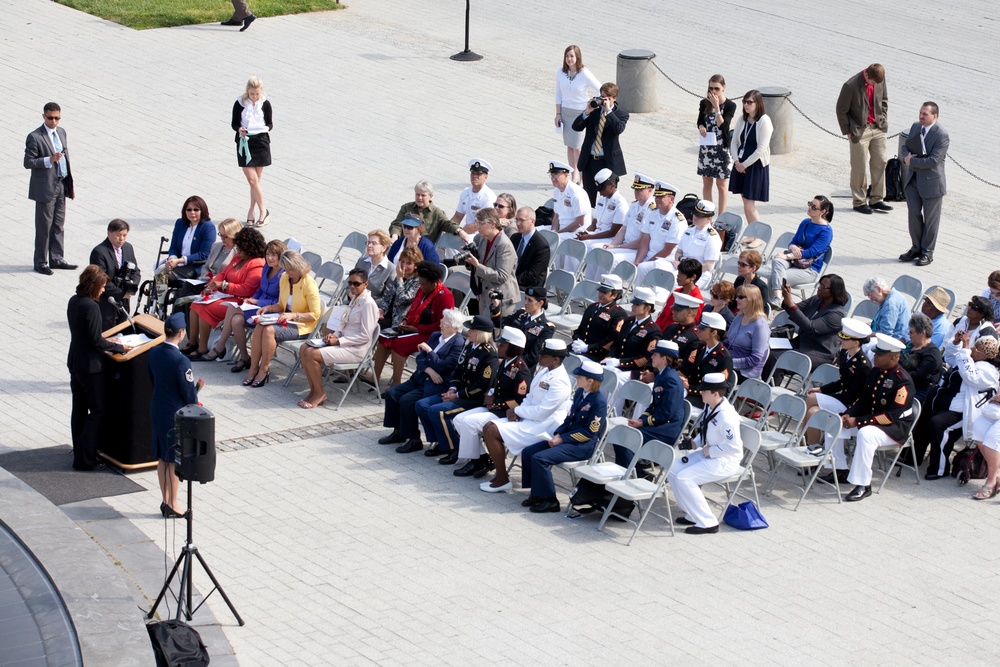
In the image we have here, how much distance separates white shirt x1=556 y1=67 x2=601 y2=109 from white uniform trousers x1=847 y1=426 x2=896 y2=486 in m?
8.38

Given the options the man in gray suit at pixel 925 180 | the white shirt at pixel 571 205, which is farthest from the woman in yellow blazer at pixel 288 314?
the man in gray suit at pixel 925 180

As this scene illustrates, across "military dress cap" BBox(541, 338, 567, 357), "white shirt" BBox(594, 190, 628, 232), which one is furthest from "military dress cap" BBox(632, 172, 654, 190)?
"military dress cap" BBox(541, 338, 567, 357)

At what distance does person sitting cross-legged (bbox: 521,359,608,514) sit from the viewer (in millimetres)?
12234

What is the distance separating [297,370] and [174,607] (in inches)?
193

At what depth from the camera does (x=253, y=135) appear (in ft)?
61.0

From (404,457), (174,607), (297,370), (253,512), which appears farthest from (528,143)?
(174,607)

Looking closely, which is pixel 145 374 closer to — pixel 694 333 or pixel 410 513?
pixel 410 513

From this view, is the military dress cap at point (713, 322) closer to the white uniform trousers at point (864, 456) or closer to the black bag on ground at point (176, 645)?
the white uniform trousers at point (864, 456)

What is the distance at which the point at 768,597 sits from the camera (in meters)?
10.9

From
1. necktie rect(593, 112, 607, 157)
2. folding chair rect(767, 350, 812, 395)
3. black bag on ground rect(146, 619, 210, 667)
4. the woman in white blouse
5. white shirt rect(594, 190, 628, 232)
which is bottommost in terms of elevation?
black bag on ground rect(146, 619, 210, 667)

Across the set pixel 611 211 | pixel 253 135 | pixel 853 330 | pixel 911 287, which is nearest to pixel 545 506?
pixel 853 330

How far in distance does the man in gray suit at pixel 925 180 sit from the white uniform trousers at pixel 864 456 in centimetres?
566

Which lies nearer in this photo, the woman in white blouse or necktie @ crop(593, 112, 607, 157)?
necktie @ crop(593, 112, 607, 157)

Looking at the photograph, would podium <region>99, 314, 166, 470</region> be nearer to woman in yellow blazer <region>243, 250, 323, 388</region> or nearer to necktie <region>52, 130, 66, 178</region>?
woman in yellow blazer <region>243, 250, 323, 388</region>
